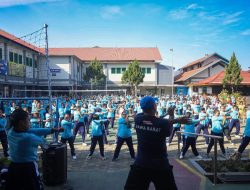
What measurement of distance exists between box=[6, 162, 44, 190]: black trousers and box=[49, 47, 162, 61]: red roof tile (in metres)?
41.1

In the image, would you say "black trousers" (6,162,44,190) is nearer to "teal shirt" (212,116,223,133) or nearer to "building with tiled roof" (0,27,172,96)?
"teal shirt" (212,116,223,133)

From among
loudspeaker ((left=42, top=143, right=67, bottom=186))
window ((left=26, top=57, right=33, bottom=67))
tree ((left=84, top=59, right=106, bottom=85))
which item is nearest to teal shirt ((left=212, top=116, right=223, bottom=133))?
loudspeaker ((left=42, top=143, right=67, bottom=186))

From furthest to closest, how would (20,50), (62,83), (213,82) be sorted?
(62,83) → (213,82) → (20,50)

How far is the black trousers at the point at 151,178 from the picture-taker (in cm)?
349

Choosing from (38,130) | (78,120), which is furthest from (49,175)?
(78,120)

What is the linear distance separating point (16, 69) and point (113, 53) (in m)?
23.3

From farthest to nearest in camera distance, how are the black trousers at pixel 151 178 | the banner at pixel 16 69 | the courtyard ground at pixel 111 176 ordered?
the banner at pixel 16 69 < the courtyard ground at pixel 111 176 < the black trousers at pixel 151 178

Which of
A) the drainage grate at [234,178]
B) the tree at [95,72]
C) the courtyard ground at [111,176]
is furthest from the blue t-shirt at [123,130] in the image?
the tree at [95,72]

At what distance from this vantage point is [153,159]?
3.55 metres

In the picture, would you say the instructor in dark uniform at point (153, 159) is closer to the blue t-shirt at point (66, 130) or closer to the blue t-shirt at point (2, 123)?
the blue t-shirt at point (66, 130)

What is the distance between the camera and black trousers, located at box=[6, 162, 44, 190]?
378 centimetres

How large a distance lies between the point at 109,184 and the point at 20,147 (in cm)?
297

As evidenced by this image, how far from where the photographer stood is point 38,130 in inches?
175

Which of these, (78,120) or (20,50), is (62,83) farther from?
(78,120)
